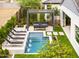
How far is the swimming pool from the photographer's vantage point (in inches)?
744

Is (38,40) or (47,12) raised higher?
(47,12)

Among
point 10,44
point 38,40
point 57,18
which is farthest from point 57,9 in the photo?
point 10,44

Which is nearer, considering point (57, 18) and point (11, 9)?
point (57, 18)

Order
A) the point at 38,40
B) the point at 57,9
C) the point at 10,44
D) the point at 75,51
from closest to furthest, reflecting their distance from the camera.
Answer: the point at 75,51 < the point at 10,44 < the point at 38,40 < the point at 57,9

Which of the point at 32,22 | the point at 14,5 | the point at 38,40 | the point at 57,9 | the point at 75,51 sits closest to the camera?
the point at 75,51

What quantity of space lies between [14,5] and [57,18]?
40.6 ft

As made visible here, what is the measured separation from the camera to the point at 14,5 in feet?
134

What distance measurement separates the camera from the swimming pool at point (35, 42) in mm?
18906

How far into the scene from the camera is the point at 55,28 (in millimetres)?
27906

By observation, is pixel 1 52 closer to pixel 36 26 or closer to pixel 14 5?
pixel 36 26

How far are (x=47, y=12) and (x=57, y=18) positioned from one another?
3.62 meters

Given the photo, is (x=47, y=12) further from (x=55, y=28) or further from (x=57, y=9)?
(x=57, y=9)

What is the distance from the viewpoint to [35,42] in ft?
72.3

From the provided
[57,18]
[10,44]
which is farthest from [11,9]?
Result: [10,44]
